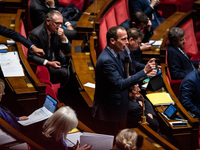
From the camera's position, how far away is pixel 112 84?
40.0 inches

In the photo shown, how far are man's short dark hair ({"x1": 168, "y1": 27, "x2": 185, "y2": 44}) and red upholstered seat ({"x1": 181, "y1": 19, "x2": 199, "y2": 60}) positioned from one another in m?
0.33

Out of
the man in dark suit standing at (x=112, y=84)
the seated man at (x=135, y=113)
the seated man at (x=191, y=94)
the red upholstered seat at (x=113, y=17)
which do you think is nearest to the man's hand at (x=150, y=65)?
the man in dark suit standing at (x=112, y=84)

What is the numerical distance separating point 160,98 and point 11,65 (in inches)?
24.9

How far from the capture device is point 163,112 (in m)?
1.29

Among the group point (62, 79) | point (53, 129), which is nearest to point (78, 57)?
point (62, 79)

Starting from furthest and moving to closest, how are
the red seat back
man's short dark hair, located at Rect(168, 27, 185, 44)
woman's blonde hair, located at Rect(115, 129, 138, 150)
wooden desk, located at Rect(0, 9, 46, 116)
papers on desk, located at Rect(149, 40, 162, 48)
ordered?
the red seat back, papers on desk, located at Rect(149, 40, 162, 48), man's short dark hair, located at Rect(168, 27, 185, 44), wooden desk, located at Rect(0, 9, 46, 116), woman's blonde hair, located at Rect(115, 129, 138, 150)

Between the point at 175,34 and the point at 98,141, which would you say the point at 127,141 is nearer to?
the point at 98,141

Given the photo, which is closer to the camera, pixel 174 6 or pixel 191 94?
pixel 191 94

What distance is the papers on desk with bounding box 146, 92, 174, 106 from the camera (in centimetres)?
134

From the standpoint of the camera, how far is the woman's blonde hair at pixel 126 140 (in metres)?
0.77

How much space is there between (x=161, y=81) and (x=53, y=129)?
2.40ft

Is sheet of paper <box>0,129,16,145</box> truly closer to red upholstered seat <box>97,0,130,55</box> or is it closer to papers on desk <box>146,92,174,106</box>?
papers on desk <box>146,92,174,106</box>

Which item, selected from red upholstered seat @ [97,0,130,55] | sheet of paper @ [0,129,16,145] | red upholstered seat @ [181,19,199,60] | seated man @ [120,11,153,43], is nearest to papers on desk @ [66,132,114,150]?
sheet of paper @ [0,129,16,145]

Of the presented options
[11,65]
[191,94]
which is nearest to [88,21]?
[11,65]
